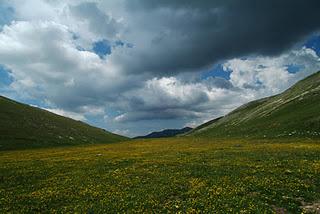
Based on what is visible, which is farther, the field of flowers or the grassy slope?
the grassy slope

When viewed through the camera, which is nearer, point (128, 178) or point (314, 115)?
point (128, 178)

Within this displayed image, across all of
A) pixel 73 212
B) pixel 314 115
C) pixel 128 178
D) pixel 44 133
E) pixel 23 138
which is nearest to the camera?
pixel 73 212

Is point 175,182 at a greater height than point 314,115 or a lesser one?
lesser

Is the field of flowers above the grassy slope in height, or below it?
below

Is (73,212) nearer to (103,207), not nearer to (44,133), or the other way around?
(103,207)

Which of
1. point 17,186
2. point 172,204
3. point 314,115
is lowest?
point 172,204

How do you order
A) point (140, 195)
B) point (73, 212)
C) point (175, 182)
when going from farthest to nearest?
point (175, 182) → point (140, 195) → point (73, 212)

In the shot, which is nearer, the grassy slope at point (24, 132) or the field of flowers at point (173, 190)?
the field of flowers at point (173, 190)

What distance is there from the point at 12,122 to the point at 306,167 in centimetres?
13063

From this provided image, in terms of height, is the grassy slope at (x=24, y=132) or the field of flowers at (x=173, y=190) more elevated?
the grassy slope at (x=24, y=132)

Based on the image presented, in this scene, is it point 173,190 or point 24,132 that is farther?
point 24,132

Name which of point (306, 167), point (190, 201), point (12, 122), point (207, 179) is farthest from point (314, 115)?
point (12, 122)

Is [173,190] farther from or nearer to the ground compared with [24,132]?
nearer to the ground

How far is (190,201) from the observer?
759 inches
